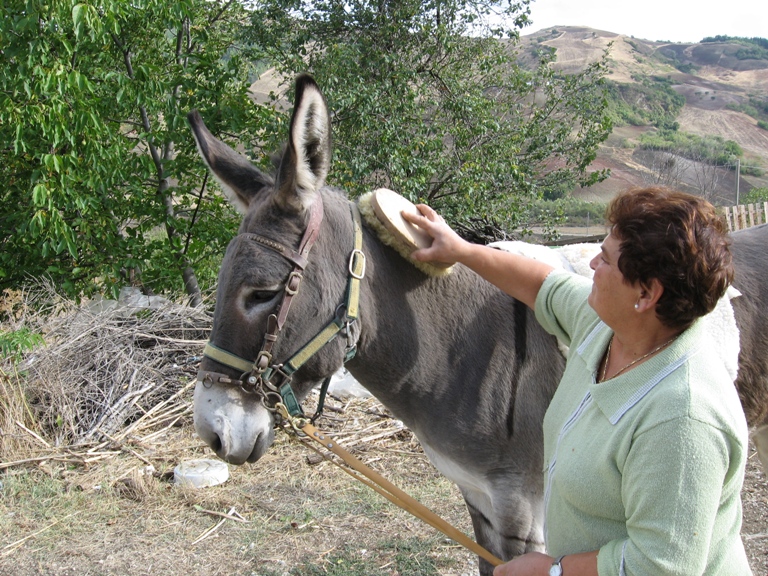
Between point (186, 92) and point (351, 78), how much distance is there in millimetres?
1867

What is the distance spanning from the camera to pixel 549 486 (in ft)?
5.06

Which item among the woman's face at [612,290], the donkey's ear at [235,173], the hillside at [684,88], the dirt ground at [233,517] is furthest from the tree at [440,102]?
the hillside at [684,88]

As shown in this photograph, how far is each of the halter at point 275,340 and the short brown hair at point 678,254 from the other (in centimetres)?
92

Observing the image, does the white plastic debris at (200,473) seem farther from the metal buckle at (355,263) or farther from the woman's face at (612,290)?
the woman's face at (612,290)

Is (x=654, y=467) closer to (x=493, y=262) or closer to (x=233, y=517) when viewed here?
(x=493, y=262)

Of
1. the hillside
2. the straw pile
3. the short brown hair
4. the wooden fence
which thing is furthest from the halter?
the hillside

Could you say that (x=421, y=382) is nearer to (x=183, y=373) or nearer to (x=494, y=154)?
(x=183, y=373)

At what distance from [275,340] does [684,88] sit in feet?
248

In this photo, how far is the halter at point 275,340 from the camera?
186 cm

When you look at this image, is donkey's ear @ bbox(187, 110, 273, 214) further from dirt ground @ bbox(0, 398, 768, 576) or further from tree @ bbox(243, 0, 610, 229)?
tree @ bbox(243, 0, 610, 229)

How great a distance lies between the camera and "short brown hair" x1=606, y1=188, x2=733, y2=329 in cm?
124

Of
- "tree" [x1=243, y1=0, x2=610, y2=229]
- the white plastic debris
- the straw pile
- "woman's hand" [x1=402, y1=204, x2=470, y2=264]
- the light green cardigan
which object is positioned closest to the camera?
the light green cardigan

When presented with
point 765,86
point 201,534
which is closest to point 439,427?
point 201,534

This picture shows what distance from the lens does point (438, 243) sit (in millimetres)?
2027
